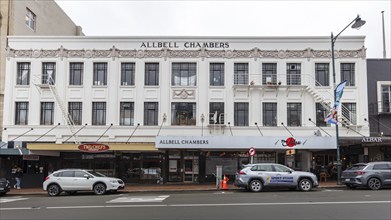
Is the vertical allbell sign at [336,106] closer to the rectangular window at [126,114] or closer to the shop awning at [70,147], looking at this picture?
the shop awning at [70,147]

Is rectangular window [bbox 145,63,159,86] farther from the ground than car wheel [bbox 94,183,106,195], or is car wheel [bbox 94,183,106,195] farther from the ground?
rectangular window [bbox 145,63,159,86]

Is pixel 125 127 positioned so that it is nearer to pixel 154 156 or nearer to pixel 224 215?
pixel 154 156

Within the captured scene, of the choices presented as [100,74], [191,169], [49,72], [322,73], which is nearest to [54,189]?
[191,169]

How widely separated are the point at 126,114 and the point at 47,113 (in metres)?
5.59

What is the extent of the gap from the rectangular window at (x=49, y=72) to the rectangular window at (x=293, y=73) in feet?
54.7

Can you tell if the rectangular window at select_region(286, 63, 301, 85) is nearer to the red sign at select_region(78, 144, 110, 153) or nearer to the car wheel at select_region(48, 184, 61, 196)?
the red sign at select_region(78, 144, 110, 153)

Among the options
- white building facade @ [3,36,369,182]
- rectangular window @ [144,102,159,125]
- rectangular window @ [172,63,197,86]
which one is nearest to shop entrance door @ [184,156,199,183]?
white building facade @ [3,36,369,182]

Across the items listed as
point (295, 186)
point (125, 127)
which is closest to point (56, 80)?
point (125, 127)

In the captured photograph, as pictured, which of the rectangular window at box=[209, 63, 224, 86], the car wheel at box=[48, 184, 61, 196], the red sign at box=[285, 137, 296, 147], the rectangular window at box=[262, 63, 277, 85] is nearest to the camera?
the car wheel at box=[48, 184, 61, 196]

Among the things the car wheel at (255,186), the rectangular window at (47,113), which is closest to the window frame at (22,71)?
the rectangular window at (47,113)

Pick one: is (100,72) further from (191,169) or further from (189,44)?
(191,169)

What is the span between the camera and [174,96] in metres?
28.4

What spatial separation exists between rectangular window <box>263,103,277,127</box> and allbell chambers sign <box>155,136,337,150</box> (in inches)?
137

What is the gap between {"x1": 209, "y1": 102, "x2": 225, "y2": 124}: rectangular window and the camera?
2780 centimetres
